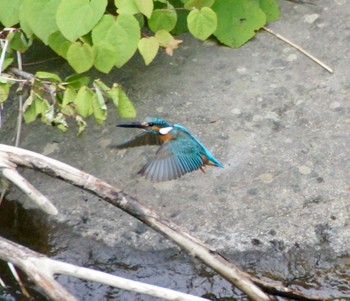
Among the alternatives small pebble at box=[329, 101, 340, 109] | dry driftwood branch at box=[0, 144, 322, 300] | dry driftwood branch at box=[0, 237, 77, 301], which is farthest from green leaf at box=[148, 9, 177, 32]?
dry driftwood branch at box=[0, 237, 77, 301]

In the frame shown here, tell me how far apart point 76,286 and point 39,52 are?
52.2 inches

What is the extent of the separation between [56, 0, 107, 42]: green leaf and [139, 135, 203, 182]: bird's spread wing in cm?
56

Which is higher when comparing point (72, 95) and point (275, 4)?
point (72, 95)

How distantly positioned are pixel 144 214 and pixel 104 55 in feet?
3.14

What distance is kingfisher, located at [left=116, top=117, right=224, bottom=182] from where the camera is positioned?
317 cm

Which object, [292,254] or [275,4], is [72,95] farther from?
[275,4]

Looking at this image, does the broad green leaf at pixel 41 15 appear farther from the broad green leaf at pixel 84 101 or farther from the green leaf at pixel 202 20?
the green leaf at pixel 202 20

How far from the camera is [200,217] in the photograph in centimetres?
329

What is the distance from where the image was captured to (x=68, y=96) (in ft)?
10.6

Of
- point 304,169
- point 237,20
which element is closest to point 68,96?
point 304,169

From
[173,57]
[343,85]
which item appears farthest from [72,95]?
[343,85]

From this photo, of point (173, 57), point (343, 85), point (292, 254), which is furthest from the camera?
point (173, 57)

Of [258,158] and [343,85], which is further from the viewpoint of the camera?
[343,85]

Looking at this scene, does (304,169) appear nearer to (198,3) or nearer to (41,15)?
(198,3)
